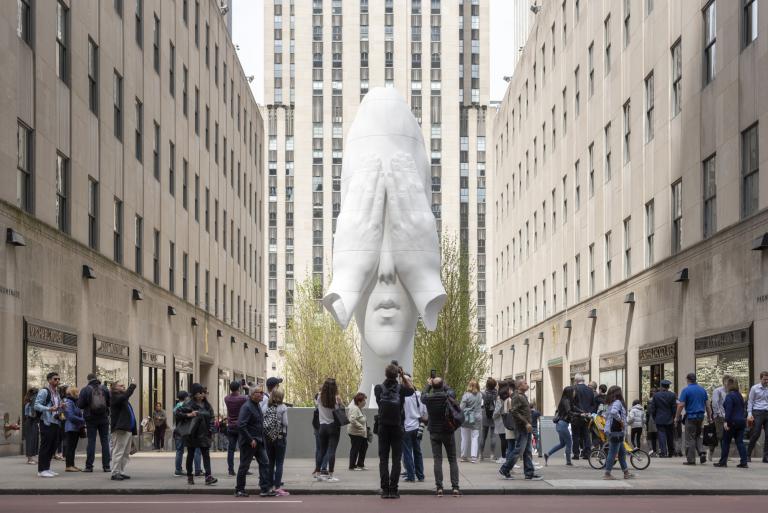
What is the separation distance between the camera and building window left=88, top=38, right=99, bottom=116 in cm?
3036

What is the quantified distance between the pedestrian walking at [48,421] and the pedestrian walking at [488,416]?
313 inches

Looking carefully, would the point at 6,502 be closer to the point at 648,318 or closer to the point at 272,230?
the point at 648,318

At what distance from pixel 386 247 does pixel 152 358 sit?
678 inches

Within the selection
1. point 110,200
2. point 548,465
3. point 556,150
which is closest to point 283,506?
point 548,465

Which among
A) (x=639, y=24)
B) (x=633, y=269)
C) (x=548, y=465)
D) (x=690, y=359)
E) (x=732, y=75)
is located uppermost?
(x=639, y=24)

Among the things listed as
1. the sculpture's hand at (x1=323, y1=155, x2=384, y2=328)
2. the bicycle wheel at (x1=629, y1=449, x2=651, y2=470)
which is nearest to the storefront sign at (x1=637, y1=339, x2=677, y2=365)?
the bicycle wheel at (x1=629, y1=449, x2=651, y2=470)

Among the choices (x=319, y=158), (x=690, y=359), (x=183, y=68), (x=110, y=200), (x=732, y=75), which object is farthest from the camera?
(x=319, y=158)

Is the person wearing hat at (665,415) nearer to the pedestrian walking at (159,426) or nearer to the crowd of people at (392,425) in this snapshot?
the crowd of people at (392,425)

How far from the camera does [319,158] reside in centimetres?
10738

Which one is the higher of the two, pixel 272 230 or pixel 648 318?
pixel 272 230

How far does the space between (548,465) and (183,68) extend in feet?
95.4

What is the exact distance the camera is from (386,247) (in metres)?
22.0

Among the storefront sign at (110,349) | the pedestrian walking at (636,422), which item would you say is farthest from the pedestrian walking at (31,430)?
the pedestrian walking at (636,422)

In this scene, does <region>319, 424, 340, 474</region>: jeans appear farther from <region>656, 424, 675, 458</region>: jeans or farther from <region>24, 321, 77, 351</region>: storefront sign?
<region>656, 424, 675, 458</region>: jeans
